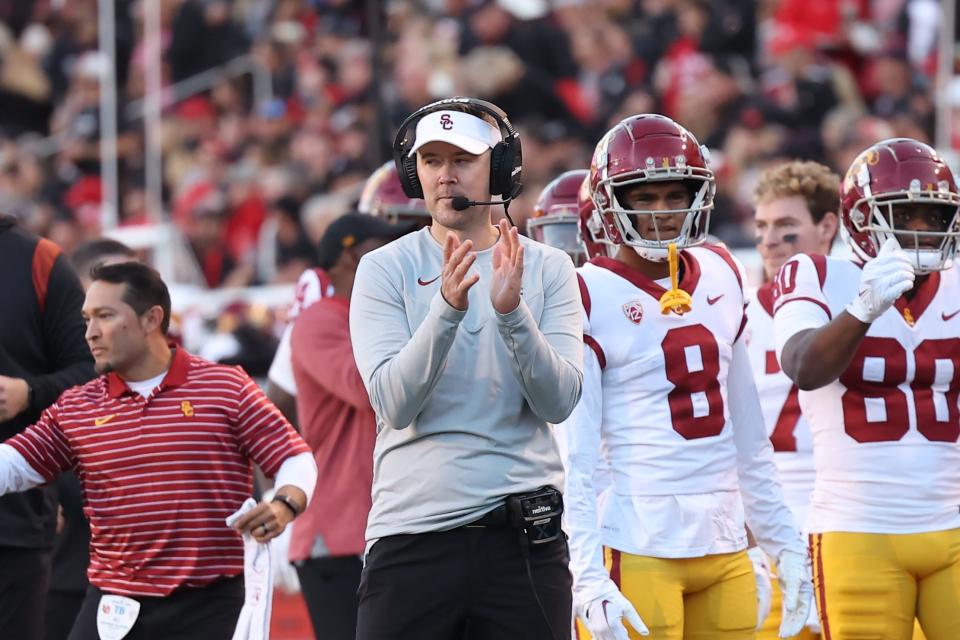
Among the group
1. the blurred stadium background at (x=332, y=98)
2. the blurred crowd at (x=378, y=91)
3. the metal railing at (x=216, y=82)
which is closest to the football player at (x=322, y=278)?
the blurred stadium background at (x=332, y=98)

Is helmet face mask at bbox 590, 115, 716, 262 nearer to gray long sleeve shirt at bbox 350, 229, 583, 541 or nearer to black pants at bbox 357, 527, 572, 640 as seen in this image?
gray long sleeve shirt at bbox 350, 229, 583, 541

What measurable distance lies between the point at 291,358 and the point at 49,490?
0.90 meters

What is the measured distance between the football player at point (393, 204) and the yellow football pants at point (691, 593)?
79.2 inches

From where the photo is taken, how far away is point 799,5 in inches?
424

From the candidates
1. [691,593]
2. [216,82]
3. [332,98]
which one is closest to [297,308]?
[691,593]

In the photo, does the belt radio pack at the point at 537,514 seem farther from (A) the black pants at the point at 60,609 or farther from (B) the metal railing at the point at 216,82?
(B) the metal railing at the point at 216,82

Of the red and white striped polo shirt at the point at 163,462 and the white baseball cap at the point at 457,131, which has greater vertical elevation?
the white baseball cap at the point at 457,131

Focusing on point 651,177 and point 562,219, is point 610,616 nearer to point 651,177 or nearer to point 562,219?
point 651,177

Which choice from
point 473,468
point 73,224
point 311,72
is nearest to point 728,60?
point 311,72

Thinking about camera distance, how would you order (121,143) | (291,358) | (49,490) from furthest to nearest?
(121,143), (291,358), (49,490)

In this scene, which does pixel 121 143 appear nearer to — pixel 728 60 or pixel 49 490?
pixel 728 60

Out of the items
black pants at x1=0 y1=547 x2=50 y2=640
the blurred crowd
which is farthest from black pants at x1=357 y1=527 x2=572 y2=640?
the blurred crowd

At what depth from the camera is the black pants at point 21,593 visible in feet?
15.3

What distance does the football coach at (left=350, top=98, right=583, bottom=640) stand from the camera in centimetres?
345
